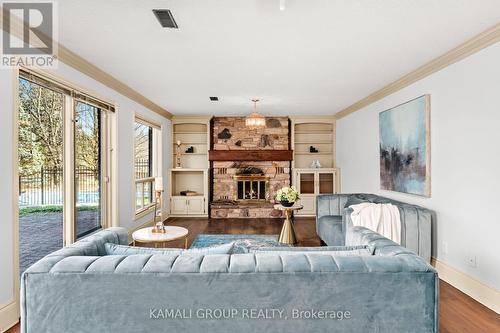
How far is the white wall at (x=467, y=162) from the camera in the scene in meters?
2.65

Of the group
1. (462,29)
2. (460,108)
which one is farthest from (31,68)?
(460,108)

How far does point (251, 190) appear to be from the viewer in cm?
726

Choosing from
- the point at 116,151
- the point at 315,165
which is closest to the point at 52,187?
the point at 116,151

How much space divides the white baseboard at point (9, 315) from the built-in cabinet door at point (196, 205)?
4.72 metres

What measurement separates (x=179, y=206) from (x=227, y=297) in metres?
5.88

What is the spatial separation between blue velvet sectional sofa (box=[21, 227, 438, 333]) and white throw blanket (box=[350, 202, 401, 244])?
1.96 meters

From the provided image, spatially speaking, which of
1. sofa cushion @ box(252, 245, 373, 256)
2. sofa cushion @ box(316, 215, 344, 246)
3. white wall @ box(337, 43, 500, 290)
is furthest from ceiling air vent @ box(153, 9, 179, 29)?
sofa cushion @ box(316, 215, 344, 246)

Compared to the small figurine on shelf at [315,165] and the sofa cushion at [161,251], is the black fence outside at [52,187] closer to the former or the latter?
the sofa cushion at [161,251]

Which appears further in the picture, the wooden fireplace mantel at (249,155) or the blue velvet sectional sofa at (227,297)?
the wooden fireplace mantel at (249,155)

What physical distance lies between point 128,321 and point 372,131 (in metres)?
4.73

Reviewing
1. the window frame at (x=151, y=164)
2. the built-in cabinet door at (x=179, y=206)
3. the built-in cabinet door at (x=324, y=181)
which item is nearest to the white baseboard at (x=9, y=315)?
the window frame at (x=151, y=164)

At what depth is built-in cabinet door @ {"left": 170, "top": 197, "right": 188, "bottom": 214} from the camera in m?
7.12

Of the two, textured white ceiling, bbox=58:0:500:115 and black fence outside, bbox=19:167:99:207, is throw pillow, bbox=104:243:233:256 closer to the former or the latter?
black fence outside, bbox=19:167:99:207

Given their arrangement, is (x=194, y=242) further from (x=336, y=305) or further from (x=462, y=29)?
(x=462, y=29)
